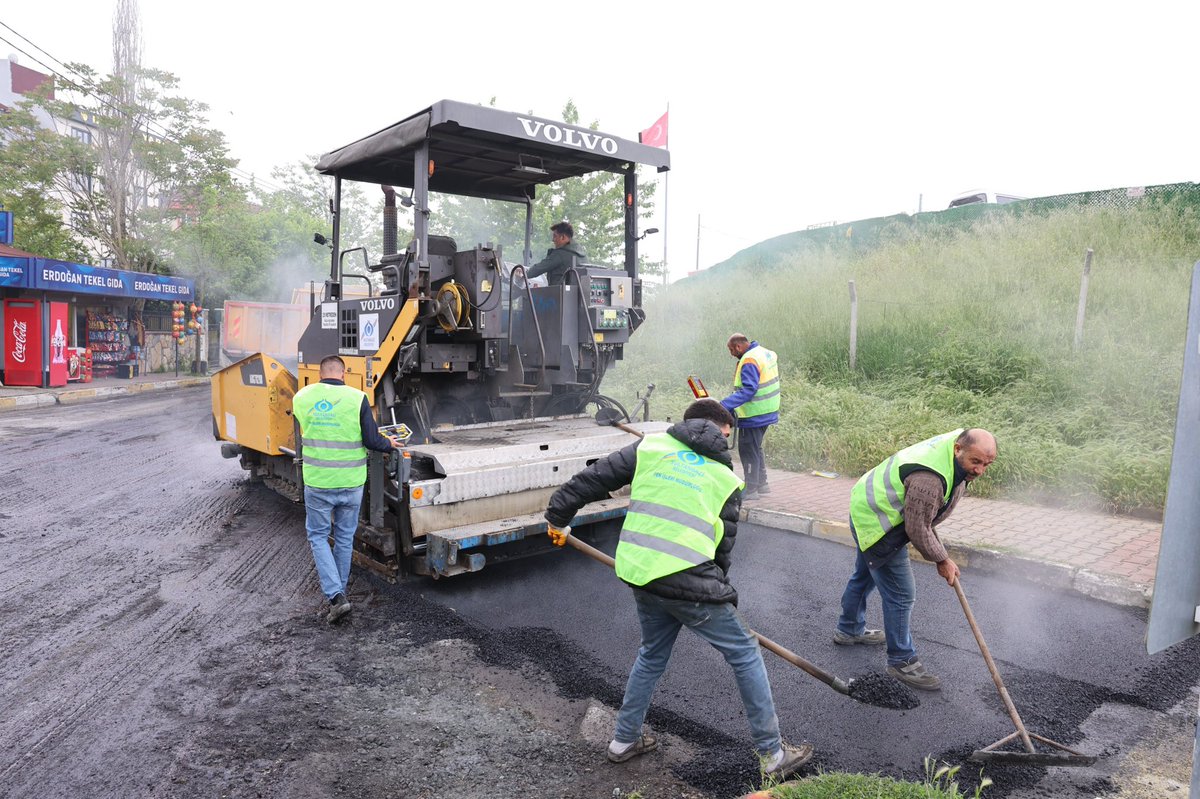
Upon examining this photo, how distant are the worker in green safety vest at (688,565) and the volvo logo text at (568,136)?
2.87 meters

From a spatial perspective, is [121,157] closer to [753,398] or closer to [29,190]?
[29,190]

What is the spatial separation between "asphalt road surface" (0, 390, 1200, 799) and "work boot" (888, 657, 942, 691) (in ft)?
0.26

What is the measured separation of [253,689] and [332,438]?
1.53 m

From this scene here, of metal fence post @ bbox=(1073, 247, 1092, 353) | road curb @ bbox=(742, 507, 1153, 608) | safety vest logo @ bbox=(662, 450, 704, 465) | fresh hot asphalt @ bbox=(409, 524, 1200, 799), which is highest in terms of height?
metal fence post @ bbox=(1073, 247, 1092, 353)

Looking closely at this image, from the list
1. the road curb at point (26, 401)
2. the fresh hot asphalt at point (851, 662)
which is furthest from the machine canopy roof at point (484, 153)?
the road curb at point (26, 401)

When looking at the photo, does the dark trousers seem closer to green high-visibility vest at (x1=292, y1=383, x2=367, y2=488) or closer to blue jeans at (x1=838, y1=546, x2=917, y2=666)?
blue jeans at (x1=838, y1=546, x2=917, y2=666)

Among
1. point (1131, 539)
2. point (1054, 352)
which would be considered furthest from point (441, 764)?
point (1054, 352)

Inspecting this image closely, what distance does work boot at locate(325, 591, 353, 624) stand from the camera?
457 cm

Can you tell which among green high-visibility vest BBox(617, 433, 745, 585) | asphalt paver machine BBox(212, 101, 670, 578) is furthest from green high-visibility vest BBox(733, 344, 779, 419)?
green high-visibility vest BBox(617, 433, 745, 585)

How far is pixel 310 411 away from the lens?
4.81 m

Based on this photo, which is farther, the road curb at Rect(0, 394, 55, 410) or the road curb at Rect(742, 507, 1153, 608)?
the road curb at Rect(0, 394, 55, 410)

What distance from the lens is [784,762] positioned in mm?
3035

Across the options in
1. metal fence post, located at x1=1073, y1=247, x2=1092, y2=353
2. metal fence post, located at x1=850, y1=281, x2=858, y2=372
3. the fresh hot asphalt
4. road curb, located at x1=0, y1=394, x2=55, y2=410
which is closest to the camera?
the fresh hot asphalt

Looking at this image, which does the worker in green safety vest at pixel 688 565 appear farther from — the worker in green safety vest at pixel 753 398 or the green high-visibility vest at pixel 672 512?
the worker in green safety vest at pixel 753 398
